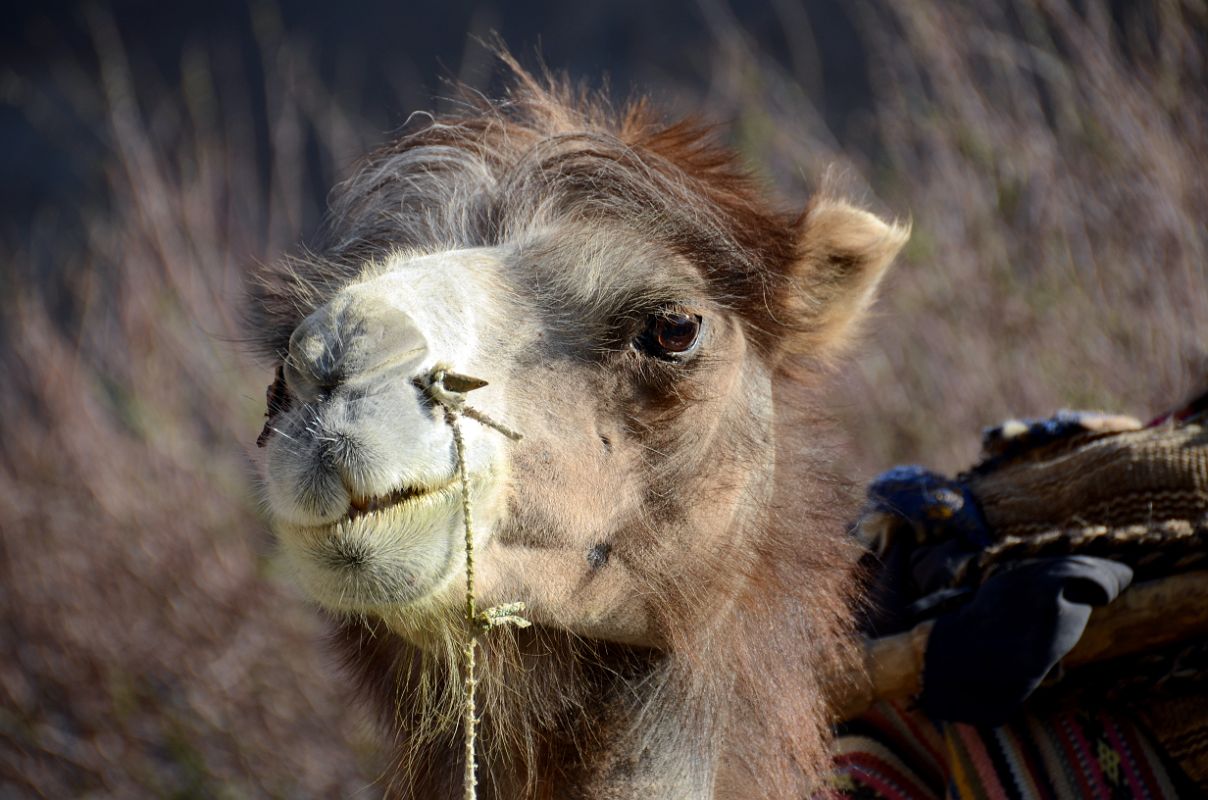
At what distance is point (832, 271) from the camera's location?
2.63 meters

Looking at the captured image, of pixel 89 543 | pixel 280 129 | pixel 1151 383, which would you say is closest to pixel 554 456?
pixel 1151 383

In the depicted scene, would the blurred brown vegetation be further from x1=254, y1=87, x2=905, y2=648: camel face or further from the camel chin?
the camel chin

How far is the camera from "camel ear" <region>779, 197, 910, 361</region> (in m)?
2.53

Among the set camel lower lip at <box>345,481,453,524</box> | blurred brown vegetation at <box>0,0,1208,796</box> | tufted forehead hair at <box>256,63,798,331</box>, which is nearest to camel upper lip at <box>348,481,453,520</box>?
camel lower lip at <box>345,481,453,524</box>

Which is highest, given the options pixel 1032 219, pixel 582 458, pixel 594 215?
pixel 1032 219

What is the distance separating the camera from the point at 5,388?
7.12 meters

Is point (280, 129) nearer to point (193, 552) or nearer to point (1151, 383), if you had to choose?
point (193, 552)

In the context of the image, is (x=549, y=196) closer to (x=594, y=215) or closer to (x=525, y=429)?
(x=594, y=215)

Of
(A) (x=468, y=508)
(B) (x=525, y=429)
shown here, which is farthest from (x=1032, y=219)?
(A) (x=468, y=508)

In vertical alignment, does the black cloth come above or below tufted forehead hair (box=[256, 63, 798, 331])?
below

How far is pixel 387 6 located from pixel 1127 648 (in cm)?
983

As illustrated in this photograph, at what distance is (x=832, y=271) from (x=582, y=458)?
2.81 ft

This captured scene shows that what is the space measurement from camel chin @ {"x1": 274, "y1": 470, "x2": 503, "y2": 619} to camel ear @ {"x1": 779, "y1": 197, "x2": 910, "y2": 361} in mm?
924

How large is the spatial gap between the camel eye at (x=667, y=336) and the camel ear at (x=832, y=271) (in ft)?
1.10
